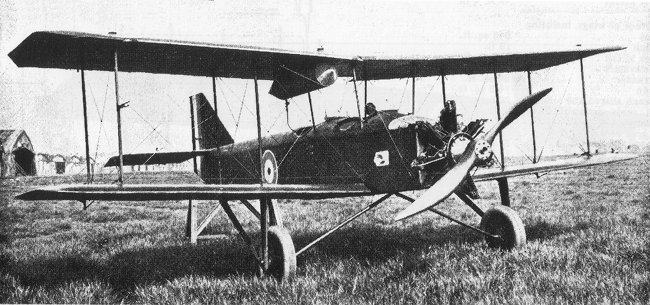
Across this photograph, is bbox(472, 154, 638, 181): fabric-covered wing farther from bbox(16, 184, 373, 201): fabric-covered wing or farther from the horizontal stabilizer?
the horizontal stabilizer

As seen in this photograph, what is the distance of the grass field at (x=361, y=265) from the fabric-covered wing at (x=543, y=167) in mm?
1042

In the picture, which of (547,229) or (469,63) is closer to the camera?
(547,229)

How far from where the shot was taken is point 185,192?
5652mm

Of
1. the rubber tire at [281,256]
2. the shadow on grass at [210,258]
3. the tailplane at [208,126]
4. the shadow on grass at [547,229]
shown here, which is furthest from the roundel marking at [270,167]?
the shadow on grass at [547,229]

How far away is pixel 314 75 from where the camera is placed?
22.5ft

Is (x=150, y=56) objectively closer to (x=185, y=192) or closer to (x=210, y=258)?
(x=185, y=192)

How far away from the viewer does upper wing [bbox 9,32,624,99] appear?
18.1 feet

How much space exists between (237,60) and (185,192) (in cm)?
213

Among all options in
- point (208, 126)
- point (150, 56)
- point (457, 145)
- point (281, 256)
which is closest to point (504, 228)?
point (457, 145)

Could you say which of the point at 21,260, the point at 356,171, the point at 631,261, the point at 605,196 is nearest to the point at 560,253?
the point at 631,261

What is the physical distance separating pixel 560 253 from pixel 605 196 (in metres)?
9.82

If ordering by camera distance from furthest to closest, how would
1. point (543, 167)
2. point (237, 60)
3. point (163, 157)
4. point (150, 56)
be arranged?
point (163, 157)
point (543, 167)
point (237, 60)
point (150, 56)

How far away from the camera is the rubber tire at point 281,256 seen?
576 cm

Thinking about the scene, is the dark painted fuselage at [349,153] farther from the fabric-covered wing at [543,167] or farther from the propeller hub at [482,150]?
the fabric-covered wing at [543,167]
